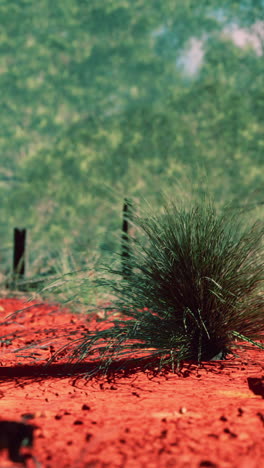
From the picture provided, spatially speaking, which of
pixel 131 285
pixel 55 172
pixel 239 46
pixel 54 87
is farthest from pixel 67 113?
pixel 131 285

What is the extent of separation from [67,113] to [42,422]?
14.7m

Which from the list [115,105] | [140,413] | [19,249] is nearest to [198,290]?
[140,413]

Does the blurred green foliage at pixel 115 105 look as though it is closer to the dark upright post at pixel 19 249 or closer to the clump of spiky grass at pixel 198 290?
the dark upright post at pixel 19 249

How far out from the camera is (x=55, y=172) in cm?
1356

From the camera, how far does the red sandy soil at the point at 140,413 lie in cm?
144

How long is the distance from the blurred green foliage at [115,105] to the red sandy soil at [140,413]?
8.42m

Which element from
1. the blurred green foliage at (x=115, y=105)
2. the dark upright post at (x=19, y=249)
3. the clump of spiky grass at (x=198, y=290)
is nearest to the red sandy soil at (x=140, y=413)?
the clump of spiky grass at (x=198, y=290)

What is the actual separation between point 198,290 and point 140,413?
1015 mm

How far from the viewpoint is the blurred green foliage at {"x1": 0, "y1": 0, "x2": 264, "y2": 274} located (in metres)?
12.8

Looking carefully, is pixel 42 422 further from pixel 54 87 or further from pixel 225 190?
pixel 54 87

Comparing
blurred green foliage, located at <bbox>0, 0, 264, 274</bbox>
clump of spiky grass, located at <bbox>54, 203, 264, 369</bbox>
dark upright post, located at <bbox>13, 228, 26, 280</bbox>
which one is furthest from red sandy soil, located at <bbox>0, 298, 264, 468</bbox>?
blurred green foliage, located at <bbox>0, 0, 264, 274</bbox>

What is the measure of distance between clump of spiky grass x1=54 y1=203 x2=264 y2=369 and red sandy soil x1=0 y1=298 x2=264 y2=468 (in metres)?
0.16

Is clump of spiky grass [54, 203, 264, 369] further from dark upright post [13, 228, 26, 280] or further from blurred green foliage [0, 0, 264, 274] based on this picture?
blurred green foliage [0, 0, 264, 274]

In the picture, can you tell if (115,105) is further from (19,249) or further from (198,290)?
(198,290)
